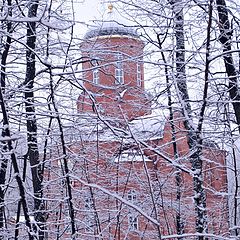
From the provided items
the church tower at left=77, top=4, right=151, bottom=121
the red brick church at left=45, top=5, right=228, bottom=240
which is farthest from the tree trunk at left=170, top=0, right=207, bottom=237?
the church tower at left=77, top=4, right=151, bottom=121

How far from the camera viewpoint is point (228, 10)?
4.13 meters

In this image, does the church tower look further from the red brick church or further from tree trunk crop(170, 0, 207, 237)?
tree trunk crop(170, 0, 207, 237)

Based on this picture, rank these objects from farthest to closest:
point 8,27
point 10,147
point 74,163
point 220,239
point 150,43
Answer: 1. point 150,43
2. point 74,163
3. point 8,27
4. point 220,239
5. point 10,147

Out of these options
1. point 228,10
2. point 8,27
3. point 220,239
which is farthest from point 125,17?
point 220,239

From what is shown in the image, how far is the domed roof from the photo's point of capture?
457 centimetres

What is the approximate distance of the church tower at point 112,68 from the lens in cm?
425

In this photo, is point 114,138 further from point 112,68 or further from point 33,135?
point 112,68

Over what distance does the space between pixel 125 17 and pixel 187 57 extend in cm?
99

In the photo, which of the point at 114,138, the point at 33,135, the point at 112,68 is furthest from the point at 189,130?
the point at 112,68

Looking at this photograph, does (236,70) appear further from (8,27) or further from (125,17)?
(8,27)

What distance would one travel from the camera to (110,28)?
5801 millimetres

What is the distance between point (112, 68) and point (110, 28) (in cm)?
130

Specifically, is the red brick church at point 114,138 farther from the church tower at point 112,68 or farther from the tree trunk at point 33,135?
the tree trunk at point 33,135

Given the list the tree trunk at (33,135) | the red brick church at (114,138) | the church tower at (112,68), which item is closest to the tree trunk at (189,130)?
the red brick church at (114,138)
